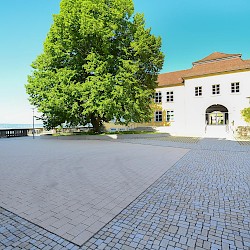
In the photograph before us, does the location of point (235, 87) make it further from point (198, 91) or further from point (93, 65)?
point (93, 65)

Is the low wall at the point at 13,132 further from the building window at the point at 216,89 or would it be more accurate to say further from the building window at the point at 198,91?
the building window at the point at 216,89

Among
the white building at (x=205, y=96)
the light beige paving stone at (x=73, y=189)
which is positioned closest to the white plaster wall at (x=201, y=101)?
the white building at (x=205, y=96)

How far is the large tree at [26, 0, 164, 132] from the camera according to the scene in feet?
61.1

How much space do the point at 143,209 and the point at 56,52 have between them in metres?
20.3

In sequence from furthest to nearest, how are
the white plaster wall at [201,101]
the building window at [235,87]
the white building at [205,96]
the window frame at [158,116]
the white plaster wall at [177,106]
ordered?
the window frame at [158,116] → the white plaster wall at [177,106] → the building window at [235,87] → the white building at [205,96] → the white plaster wall at [201,101]

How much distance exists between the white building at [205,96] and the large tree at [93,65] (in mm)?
11092

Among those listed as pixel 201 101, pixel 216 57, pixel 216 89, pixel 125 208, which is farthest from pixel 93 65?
pixel 216 57

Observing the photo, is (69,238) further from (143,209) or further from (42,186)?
(42,186)

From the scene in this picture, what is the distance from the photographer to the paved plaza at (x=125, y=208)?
128 inches

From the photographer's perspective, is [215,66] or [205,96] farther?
[215,66]

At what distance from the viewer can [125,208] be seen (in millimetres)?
4484

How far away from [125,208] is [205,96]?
1159 inches

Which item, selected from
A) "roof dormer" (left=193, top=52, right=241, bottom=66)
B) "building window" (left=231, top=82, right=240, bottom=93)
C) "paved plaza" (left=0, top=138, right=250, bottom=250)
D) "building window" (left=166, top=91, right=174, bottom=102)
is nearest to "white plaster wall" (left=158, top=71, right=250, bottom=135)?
"building window" (left=231, top=82, right=240, bottom=93)

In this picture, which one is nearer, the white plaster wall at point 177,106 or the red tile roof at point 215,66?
the red tile roof at point 215,66
